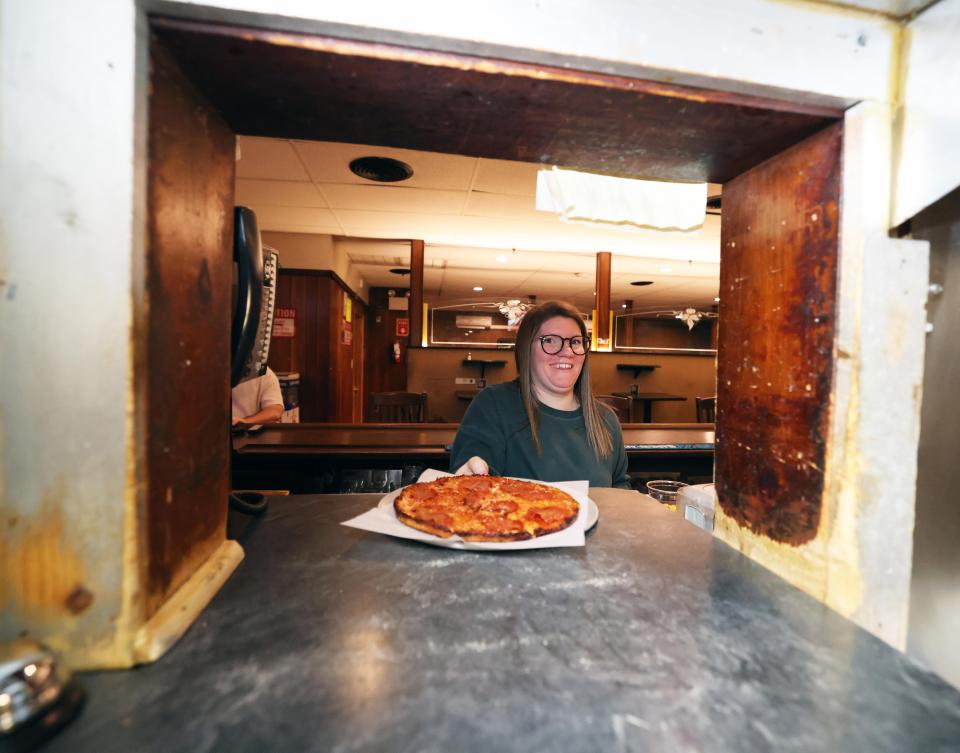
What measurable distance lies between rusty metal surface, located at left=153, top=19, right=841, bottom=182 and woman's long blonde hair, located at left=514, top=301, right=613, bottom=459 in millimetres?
1193

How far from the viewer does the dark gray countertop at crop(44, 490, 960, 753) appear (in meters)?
0.42

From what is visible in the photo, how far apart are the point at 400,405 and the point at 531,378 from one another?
267cm

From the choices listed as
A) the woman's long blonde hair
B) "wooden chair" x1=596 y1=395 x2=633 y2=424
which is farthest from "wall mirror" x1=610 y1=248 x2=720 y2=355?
the woman's long blonde hair

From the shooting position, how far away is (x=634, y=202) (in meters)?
1.09

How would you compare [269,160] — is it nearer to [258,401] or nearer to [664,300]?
[258,401]

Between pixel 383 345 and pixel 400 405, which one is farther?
pixel 383 345

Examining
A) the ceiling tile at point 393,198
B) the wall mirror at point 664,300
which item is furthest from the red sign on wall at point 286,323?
the wall mirror at point 664,300

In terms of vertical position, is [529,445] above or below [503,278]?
below

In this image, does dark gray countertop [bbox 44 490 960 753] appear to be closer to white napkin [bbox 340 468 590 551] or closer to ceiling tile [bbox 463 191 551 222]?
white napkin [bbox 340 468 590 551]

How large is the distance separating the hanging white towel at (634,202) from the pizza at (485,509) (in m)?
0.67

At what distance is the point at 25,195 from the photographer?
0.50m

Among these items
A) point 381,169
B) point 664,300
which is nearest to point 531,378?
point 381,169

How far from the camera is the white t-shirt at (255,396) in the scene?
362 centimetres

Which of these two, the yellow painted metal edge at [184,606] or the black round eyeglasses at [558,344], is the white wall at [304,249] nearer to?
the black round eyeglasses at [558,344]
